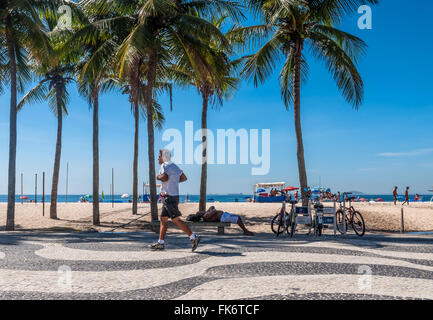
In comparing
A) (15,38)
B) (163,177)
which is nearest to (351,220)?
(163,177)

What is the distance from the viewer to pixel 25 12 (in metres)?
14.7

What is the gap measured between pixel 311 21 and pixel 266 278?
41.9 ft

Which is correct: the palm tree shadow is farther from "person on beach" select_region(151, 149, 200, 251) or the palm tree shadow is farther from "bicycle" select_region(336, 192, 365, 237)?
"bicycle" select_region(336, 192, 365, 237)

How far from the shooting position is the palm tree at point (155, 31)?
42.1 feet

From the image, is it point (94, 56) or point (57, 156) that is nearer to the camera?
point (94, 56)

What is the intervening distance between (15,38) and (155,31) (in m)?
5.49

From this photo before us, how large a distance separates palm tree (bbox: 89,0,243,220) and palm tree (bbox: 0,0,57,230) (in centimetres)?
227

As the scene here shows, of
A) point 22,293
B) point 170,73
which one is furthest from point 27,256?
point 170,73

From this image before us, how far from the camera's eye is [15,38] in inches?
591
